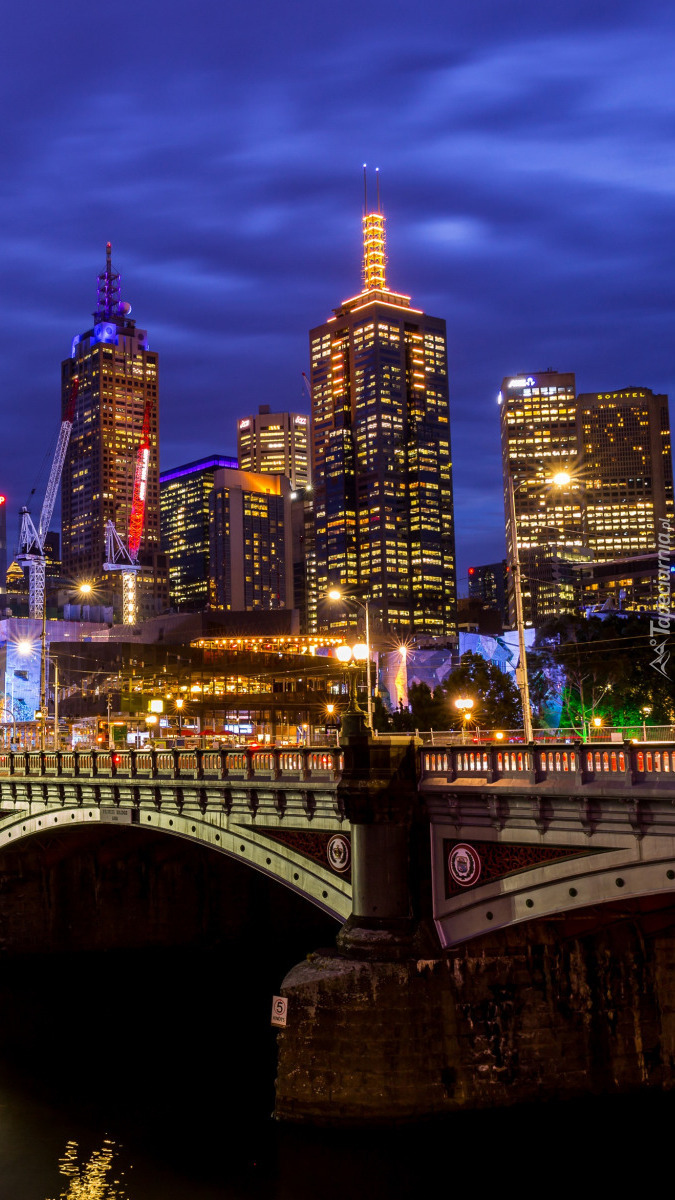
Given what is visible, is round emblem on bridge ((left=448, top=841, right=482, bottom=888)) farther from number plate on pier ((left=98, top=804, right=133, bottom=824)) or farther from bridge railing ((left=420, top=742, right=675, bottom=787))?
number plate on pier ((left=98, top=804, right=133, bottom=824))

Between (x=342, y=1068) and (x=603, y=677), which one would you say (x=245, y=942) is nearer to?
(x=603, y=677)

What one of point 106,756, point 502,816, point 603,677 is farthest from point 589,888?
point 603,677

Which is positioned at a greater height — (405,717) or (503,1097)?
(405,717)

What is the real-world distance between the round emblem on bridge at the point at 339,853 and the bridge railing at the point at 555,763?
152 inches

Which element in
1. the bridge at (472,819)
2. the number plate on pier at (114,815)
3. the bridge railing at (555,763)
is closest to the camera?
the bridge railing at (555,763)

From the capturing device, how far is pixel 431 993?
29516mm

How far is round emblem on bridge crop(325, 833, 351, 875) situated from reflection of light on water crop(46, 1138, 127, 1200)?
9814mm

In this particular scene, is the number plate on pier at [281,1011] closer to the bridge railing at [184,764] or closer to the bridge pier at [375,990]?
the bridge pier at [375,990]

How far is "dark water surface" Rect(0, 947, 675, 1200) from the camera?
2811cm

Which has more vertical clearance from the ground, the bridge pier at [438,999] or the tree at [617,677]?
the tree at [617,677]

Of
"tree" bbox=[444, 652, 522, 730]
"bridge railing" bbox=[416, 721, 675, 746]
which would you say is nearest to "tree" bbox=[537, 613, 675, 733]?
"tree" bbox=[444, 652, 522, 730]

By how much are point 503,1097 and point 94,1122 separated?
13.0m

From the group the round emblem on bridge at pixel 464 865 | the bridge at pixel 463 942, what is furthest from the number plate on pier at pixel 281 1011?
the round emblem on bridge at pixel 464 865

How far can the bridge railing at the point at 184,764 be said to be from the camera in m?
34.9
